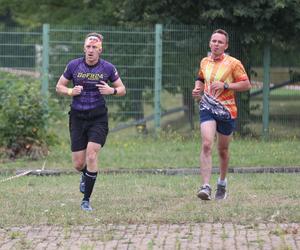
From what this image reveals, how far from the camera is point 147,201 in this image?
953 cm

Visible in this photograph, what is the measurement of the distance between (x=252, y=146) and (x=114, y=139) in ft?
9.42

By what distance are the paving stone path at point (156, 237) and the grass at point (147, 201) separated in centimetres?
24

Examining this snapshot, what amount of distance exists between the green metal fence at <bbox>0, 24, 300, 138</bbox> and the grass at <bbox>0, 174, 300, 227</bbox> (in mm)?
5194

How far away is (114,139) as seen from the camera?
17.0 meters

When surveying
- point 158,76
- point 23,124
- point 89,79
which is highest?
point 89,79

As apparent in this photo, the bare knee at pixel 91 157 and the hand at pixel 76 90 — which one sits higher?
the hand at pixel 76 90

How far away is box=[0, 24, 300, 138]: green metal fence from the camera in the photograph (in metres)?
17.3

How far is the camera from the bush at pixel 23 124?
14102mm

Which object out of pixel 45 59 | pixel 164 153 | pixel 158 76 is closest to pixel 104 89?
pixel 164 153

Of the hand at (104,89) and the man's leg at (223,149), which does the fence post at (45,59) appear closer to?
the man's leg at (223,149)

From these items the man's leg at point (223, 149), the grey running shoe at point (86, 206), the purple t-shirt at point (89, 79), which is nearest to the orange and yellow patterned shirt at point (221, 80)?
the man's leg at point (223, 149)

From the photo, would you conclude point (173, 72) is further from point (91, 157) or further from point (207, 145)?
point (91, 157)

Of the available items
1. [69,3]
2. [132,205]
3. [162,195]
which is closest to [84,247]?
[132,205]

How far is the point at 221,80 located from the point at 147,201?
63.7 inches
